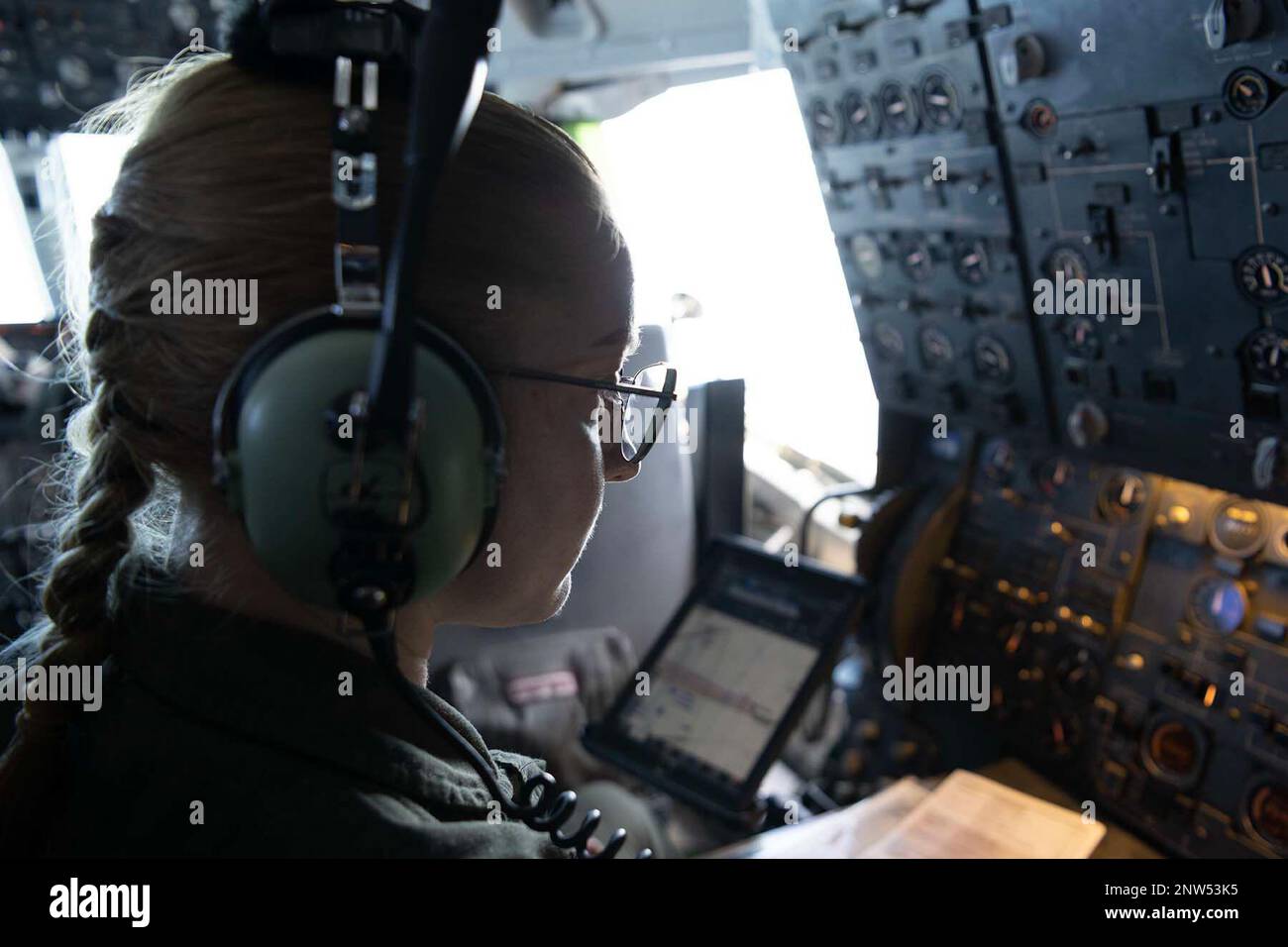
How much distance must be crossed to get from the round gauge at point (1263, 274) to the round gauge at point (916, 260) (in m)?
0.63

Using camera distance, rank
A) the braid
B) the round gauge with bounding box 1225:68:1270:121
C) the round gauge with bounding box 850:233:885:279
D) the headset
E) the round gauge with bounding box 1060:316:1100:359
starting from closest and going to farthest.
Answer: the headset → the braid → the round gauge with bounding box 1225:68:1270:121 → the round gauge with bounding box 1060:316:1100:359 → the round gauge with bounding box 850:233:885:279

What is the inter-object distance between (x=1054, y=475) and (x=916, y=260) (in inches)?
19.4

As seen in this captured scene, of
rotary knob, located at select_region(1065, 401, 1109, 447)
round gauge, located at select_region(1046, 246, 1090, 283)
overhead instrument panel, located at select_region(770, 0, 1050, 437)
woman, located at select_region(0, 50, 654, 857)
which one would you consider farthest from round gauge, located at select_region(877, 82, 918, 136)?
woman, located at select_region(0, 50, 654, 857)

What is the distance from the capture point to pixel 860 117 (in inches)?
75.6

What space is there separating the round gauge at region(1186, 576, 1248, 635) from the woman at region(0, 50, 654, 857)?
1.21 metres

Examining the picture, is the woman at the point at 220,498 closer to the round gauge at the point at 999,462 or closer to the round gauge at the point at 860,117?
the round gauge at the point at 860,117

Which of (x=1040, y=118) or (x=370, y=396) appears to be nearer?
(x=370, y=396)

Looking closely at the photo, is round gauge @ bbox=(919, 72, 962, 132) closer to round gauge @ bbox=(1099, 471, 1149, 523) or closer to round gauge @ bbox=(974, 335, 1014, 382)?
round gauge @ bbox=(974, 335, 1014, 382)

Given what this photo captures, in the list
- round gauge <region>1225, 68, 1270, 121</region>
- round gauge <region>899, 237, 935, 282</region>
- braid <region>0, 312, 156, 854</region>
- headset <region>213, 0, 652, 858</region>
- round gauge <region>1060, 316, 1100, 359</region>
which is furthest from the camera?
round gauge <region>899, 237, 935, 282</region>

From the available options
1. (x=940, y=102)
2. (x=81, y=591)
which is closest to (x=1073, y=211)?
(x=940, y=102)

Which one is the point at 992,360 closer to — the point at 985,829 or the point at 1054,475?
the point at 1054,475

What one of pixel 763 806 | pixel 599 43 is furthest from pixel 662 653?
pixel 599 43

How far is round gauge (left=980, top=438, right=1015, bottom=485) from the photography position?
2006 millimetres
